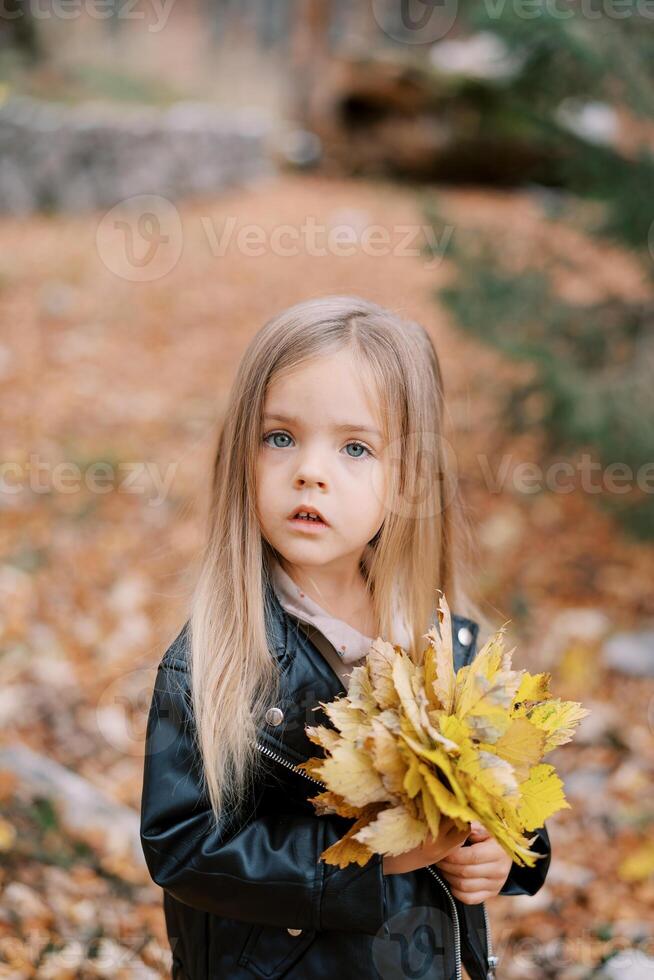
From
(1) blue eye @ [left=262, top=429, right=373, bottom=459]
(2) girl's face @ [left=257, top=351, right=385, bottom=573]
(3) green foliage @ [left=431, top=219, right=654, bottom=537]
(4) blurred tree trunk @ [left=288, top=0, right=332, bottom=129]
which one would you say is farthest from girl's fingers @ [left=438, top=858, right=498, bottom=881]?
(4) blurred tree trunk @ [left=288, top=0, right=332, bottom=129]

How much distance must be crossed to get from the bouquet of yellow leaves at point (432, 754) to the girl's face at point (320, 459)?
7.7 inches

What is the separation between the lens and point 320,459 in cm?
137

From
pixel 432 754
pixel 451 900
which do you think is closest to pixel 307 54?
pixel 451 900

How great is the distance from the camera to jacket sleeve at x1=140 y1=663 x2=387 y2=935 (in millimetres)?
1302

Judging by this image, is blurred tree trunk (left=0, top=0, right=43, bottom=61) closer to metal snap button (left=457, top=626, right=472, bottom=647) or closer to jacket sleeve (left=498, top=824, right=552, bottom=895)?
metal snap button (left=457, top=626, right=472, bottom=647)

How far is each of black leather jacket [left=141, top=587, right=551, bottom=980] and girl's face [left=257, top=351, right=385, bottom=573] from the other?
16 cm

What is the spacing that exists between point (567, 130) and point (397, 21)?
9261mm

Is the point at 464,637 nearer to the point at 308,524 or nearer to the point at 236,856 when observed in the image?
the point at 308,524

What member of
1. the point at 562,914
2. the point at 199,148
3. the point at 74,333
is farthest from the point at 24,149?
the point at 562,914

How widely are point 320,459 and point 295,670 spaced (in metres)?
0.33

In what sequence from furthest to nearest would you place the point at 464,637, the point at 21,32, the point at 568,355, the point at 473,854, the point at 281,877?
the point at 21,32
the point at 568,355
the point at 464,637
the point at 473,854
the point at 281,877

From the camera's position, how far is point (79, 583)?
399cm

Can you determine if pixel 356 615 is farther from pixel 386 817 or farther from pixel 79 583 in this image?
pixel 79 583

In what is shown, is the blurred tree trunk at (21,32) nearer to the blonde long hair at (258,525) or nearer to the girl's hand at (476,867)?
the blonde long hair at (258,525)
